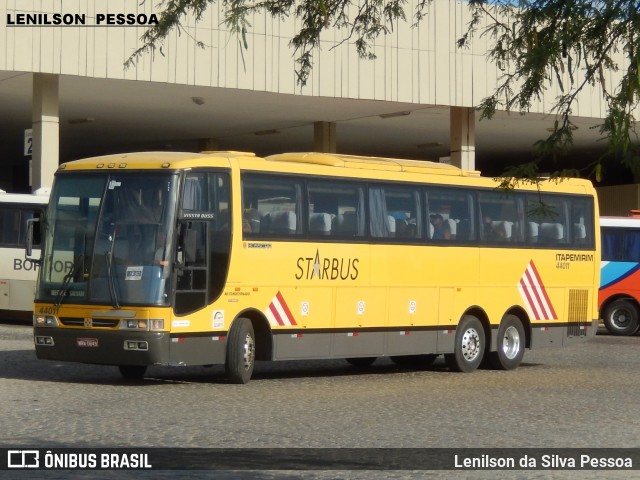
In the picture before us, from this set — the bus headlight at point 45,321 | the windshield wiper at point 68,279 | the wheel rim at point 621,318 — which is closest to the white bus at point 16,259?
the bus headlight at point 45,321

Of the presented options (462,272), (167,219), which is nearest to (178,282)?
(167,219)

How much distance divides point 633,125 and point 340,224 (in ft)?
40.3

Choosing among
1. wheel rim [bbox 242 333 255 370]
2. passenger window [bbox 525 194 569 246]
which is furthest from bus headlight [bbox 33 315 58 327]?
passenger window [bbox 525 194 569 246]

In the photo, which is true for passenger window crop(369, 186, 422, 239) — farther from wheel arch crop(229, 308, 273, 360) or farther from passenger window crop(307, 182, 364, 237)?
wheel arch crop(229, 308, 273, 360)

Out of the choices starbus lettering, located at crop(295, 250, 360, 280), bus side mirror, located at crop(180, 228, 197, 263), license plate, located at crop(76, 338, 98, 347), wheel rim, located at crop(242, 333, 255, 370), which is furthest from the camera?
starbus lettering, located at crop(295, 250, 360, 280)

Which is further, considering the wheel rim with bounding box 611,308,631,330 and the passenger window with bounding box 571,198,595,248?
the wheel rim with bounding box 611,308,631,330

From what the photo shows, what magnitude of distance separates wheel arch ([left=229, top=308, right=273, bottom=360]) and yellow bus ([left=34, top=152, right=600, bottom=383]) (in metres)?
0.02

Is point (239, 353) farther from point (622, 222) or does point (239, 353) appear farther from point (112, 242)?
point (622, 222)

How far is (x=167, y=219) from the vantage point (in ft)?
56.7

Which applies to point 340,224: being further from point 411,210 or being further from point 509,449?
point 509,449

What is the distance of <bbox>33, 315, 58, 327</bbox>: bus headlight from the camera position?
17.5m

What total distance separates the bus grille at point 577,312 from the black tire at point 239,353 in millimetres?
7349

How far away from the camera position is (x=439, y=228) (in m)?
21.2

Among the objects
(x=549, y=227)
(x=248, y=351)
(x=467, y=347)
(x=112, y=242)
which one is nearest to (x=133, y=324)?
(x=112, y=242)
